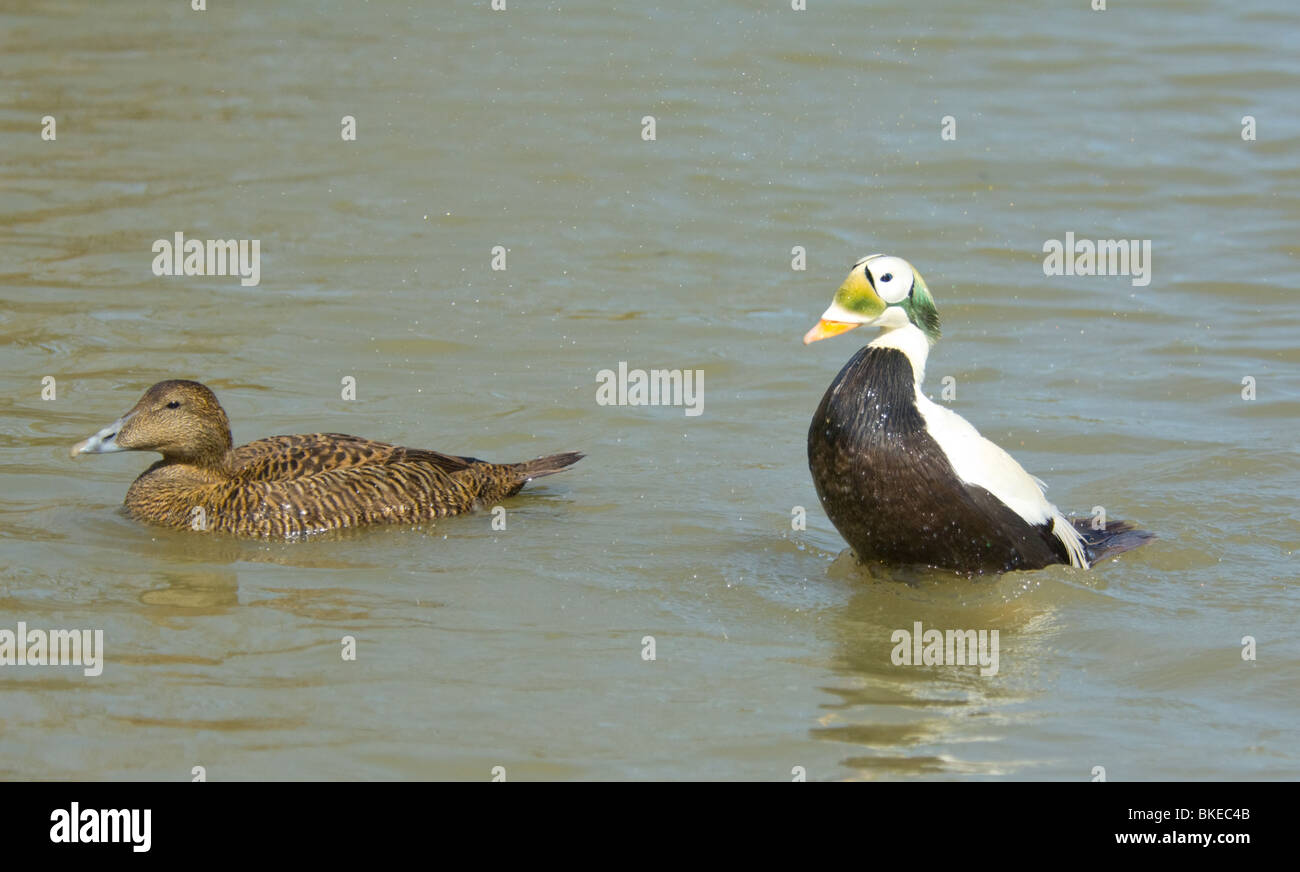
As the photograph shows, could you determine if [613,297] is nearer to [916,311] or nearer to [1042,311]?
[1042,311]

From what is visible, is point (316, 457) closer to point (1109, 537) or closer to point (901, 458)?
point (901, 458)

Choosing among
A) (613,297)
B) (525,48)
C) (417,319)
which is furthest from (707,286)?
(525,48)

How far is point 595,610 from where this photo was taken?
6.96m

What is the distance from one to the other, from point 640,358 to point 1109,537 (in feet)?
11.8

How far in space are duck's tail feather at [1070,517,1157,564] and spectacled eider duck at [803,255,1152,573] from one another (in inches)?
20.1

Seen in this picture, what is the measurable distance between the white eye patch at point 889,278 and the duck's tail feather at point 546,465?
2.23 meters

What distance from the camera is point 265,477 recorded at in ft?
26.6

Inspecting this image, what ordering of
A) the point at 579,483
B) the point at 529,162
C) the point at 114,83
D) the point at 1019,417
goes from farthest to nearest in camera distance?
the point at 114,83 → the point at 529,162 → the point at 1019,417 → the point at 579,483

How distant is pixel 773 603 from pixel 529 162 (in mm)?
7072

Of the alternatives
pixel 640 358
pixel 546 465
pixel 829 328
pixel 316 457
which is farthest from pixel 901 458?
pixel 640 358

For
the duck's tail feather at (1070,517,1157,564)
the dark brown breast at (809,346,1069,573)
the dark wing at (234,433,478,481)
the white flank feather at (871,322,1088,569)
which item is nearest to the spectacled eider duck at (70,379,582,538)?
the dark wing at (234,433,478,481)

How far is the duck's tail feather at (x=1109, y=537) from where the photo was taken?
7711 millimetres

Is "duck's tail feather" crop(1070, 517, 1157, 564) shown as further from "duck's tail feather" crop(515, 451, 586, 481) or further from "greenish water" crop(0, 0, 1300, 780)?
"duck's tail feather" crop(515, 451, 586, 481)

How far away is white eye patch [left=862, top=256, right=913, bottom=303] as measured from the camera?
702 centimetres
